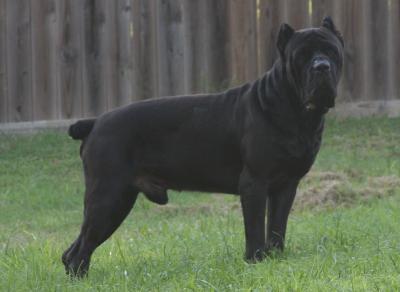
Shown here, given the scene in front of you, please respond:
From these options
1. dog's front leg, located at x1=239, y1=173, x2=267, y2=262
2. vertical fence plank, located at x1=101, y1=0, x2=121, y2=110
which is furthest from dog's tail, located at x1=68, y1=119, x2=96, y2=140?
vertical fence plank, located at x1=101, y1=0, x2=121, y2=110

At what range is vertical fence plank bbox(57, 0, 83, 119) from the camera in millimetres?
12102

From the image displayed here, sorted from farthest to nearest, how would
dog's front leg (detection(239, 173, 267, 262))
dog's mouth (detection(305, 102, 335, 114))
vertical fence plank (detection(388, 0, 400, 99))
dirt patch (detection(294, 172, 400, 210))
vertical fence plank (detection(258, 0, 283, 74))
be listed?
1. vertical fence plank (detection(258, 0, 283, 74))
2. vertical fence plank (detection(388, 0, 400, 99))
3. dirt patch (detection(294, 172, 400, 210))
4. dog's front leg (detection(239, 173, 267, 262))
5. dog's mouth (detection(305, 102, 335, 114))

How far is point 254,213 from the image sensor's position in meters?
6.19

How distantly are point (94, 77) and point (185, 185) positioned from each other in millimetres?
5784

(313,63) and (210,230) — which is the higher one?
(313,63)

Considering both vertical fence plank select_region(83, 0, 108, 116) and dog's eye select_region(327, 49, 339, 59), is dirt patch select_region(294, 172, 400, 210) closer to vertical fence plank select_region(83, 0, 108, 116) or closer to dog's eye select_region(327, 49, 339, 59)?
dog's eye select_region(327, 49, 339, 59)

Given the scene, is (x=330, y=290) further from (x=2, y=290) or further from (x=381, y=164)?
(x=381, y=164)

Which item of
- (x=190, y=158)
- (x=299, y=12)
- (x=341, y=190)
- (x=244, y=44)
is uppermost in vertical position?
(x=299, y=12)

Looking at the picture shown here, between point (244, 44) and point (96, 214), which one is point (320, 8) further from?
point (96, 214)

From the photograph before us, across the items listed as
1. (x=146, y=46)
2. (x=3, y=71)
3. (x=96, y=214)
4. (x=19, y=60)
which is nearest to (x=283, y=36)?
(x=96, y=214)

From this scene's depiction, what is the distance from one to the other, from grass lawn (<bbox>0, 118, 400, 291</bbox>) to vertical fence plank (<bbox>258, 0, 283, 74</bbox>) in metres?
1.03

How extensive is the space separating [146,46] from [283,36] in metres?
6.02

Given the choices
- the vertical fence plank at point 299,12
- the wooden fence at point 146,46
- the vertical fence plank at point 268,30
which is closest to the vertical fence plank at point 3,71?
the wooden fence at point 146,46

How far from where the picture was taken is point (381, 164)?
34.3 feet
